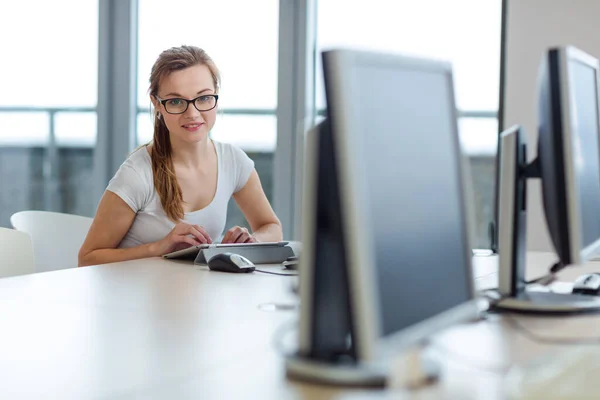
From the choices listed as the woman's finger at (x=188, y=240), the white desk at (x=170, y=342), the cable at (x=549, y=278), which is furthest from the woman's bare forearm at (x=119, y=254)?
the cable at (x=549, y=278)

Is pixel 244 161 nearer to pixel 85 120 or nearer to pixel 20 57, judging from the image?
pixel 85 120

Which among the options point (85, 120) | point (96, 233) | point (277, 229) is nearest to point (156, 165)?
point (96, 233)

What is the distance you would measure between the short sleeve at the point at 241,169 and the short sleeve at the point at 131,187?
16.1 inches

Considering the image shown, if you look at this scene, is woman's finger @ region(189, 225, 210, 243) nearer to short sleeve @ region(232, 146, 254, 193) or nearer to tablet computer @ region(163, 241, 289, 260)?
tablet computer @ region(163, 241, 289, 260)

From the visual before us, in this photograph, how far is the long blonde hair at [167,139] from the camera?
238 centimetres

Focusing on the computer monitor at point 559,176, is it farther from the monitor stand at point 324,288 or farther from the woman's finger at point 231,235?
the woman's finger at point 231,235

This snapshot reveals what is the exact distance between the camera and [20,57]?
434 cm

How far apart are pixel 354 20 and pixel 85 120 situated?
1.56 metres

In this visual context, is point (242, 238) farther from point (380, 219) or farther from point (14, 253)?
point (380, 219)

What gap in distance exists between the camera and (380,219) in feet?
2.70

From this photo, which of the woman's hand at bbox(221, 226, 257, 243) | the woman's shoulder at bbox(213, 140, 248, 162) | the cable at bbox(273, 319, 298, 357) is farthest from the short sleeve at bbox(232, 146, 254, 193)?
the cable at bbox(273, 319, 298, 357)

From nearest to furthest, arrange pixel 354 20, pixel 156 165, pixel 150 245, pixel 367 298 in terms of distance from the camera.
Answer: pixel 367 298 < pixel 150 245 < pixel 156 165 < pixel 354 20

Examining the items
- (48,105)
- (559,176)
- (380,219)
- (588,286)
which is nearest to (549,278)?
(588,286)

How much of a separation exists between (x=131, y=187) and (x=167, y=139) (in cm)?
26
